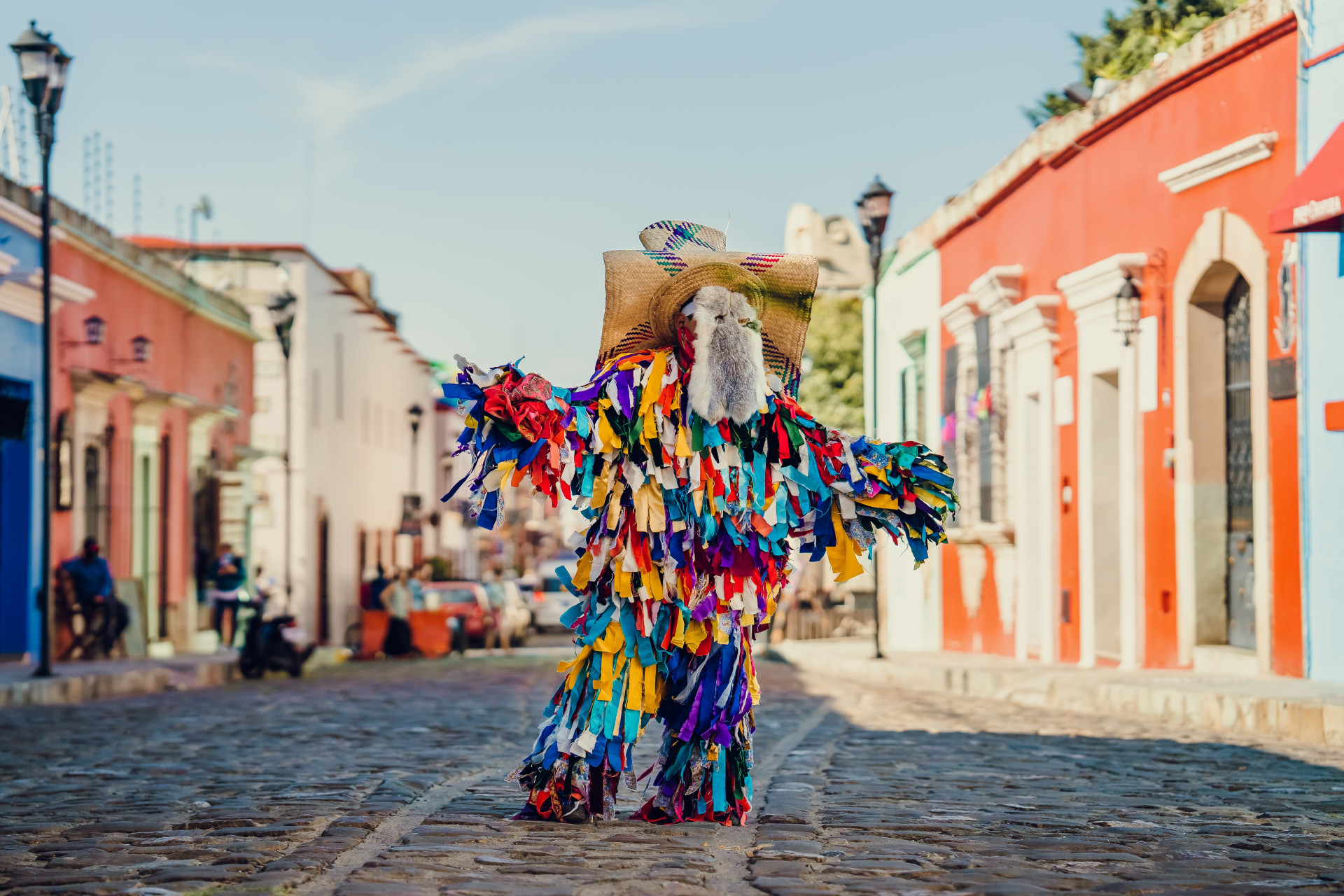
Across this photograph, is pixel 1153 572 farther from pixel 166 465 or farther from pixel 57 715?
pixel 166 465

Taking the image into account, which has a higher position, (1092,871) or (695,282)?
(695,282)

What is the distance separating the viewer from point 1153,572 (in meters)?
16.6

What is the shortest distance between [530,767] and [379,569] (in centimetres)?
2519

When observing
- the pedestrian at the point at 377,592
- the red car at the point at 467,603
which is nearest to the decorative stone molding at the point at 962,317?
the pedestrian at the point at 377,592

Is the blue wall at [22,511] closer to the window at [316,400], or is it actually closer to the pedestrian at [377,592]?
the pedestrian at [377,592]

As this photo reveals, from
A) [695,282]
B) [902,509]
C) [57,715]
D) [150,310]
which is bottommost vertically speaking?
[57,715]

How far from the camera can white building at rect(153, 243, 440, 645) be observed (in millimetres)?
33719

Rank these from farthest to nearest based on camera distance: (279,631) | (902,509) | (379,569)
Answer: (379,569) → (279,631) → (902,509)

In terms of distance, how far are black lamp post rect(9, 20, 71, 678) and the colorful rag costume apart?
38.6 ft

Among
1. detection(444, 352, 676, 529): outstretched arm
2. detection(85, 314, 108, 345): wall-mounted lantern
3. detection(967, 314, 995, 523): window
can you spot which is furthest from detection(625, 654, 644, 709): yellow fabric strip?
detection(85, 314, 108, 345): wall-mounted lantern

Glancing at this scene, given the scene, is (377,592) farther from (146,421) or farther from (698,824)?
(698,824)

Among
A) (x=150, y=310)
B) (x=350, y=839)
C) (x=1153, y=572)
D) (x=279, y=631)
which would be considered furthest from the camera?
(x=150, y=310)

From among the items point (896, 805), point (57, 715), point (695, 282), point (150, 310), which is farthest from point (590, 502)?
point (150, 310)

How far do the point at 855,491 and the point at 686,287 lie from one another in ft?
2.96
